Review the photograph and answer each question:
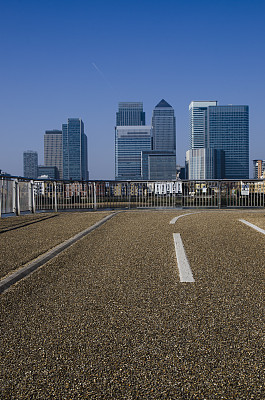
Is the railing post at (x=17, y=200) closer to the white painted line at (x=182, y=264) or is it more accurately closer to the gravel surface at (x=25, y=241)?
the gravel surface at (x=25, y=241)

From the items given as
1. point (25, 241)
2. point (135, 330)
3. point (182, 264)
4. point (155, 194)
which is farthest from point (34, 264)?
point (155, 194)

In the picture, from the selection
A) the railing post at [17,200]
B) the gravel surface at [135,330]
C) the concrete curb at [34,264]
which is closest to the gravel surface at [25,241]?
the concrete curb at [34,264]

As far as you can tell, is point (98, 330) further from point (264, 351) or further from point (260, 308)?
point (260, 308)

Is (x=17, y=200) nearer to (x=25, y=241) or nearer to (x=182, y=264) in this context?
(x=25, y=241)

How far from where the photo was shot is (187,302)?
375 cm

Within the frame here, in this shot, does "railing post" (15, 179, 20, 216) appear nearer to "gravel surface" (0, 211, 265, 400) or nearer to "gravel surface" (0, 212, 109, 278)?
"gravel surface" (0, 212, 109, 278)

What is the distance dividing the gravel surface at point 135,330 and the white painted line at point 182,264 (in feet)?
0.30

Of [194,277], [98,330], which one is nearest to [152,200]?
[194,277]

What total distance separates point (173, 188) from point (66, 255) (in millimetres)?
15835

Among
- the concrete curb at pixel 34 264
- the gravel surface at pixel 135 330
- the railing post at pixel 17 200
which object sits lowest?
the gravel surface at pixel 135 330

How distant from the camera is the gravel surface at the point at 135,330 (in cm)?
225

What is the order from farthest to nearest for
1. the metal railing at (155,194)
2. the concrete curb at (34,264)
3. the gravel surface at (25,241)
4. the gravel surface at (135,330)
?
the metal railing at (155,194) → the gravel surface at (25,241) → the concrete curb at (34,264) → the gravel surface at (135,330)

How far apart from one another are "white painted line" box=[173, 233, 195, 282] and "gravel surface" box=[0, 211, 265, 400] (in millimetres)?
93

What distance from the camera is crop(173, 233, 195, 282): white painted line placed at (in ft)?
15.4
